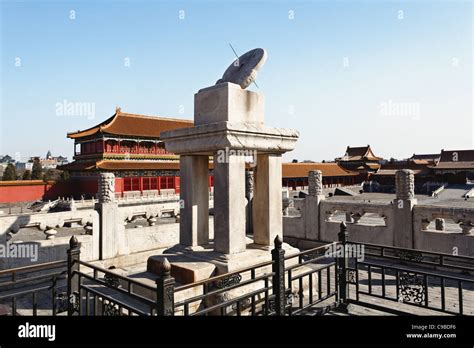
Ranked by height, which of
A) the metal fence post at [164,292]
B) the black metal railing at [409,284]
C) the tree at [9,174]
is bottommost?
the black metal railing at [409,284]

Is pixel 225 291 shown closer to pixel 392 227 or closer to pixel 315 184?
pixel 392 227

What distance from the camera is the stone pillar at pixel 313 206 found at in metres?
9.02

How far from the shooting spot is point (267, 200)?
5520 mm

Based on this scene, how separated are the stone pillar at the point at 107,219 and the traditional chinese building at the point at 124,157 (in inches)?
917

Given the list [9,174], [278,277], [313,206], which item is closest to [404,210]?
[313,206]

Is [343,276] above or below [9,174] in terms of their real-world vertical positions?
below

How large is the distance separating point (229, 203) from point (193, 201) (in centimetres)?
88

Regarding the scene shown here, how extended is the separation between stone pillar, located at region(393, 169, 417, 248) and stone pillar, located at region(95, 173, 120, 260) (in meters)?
6.25

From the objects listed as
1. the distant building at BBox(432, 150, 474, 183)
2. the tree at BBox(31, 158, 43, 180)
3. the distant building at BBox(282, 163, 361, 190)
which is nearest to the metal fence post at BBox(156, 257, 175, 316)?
the distant building at BBox(282, 163, 361, 190)

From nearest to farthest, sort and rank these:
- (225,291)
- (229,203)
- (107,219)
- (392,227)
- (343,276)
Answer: (225,291), (229,203), (343,276), (107,219), (392,227)

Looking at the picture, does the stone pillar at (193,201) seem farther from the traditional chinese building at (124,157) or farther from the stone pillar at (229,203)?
the traditional chinese building at (124,157)

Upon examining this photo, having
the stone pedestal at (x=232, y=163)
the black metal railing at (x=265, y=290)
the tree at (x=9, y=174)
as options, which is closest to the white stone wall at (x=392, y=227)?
the black metal railing at (x=265, y=290)

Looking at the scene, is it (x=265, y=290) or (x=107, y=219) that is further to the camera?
(x=107, y=219)
